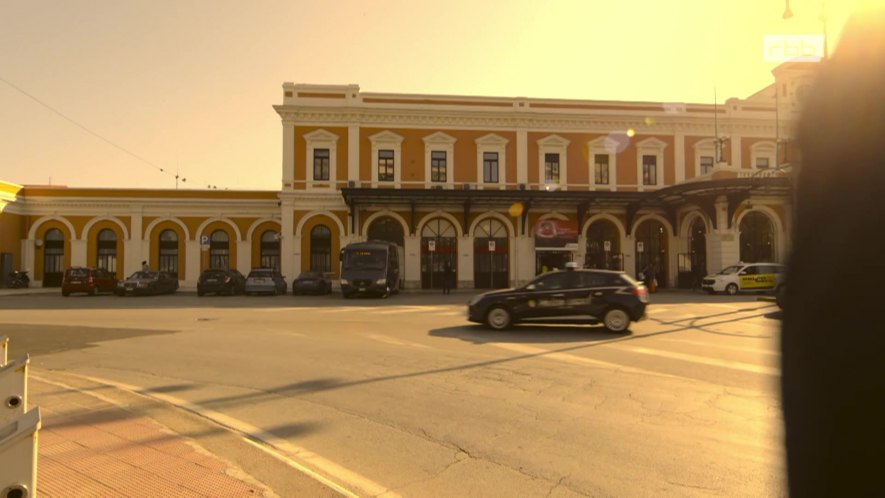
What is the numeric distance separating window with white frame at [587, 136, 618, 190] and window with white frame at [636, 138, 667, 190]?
5.82 ft

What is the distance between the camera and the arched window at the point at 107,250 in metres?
A: 37.7

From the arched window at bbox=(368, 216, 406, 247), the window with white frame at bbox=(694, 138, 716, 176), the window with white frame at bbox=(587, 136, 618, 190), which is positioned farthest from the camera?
the window with white frame at bbox=(694, 138, 716, 176)

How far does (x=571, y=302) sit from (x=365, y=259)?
1603cm

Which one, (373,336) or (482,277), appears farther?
(482,277)

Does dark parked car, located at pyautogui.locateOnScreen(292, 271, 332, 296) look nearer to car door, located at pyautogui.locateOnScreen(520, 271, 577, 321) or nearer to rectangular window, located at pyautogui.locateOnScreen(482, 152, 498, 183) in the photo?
rectangular window, located at pyautogui.locateOnScreen(482, 152, 498, 183)

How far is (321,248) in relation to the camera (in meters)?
35.3

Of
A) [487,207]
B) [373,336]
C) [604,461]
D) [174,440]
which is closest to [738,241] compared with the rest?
[487,207]

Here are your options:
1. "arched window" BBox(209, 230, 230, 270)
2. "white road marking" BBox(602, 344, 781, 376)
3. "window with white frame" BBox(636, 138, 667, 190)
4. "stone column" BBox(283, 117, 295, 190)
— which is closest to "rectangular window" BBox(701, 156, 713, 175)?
"window with white frame" BBox(636, 138, 667, 190)

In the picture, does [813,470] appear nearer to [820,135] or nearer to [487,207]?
[820,135]

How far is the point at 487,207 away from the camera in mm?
35062

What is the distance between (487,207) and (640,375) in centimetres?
2699

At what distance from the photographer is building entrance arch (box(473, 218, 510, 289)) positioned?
3547 cm

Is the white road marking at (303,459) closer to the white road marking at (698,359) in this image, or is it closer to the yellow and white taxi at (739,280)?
the white road marking at (698,359)

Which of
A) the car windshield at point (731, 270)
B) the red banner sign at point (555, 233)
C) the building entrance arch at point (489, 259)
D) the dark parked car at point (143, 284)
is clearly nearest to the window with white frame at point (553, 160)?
the red banner sign at point (555, 233)
